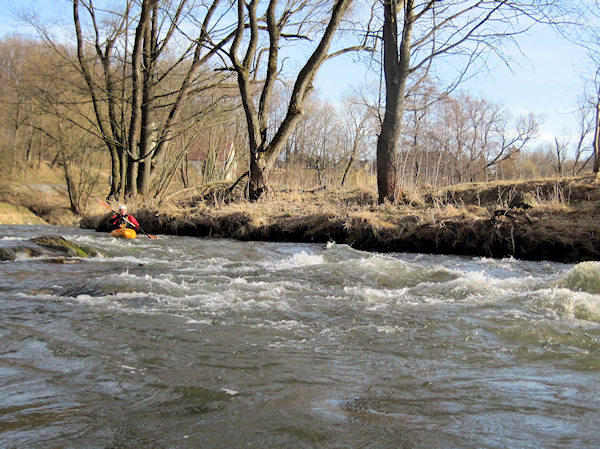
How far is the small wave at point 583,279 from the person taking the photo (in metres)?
5.09

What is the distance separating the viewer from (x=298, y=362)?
3.07 metres

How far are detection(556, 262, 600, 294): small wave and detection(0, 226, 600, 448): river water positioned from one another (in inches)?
0.8

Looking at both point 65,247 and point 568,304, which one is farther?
point 65,247

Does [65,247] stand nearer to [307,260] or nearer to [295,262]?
[295,262]

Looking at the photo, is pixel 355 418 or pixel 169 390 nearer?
pixel 355 418

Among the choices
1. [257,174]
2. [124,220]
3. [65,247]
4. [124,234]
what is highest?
[257,174]

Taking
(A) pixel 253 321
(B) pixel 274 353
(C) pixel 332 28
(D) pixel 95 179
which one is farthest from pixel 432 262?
(D) pixel 95 179

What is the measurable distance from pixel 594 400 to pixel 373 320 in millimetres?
1972

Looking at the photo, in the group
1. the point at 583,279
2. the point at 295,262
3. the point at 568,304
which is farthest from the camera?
the point at 295,262

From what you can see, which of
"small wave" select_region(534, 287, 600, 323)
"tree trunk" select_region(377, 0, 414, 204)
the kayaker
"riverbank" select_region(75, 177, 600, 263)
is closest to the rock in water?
the kayaker

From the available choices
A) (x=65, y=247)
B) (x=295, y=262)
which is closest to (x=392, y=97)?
(x=295, y=262)

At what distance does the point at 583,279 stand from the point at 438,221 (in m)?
4.36

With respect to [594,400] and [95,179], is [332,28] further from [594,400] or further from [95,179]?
[95,179]

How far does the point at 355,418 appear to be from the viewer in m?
2.20
